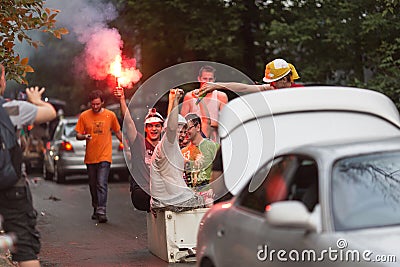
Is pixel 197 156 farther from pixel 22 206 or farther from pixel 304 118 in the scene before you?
pixel 22 206

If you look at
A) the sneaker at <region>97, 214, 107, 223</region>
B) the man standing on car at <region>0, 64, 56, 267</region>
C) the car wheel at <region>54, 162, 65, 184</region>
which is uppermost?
the man standing on car at <region>0, 64, 56, 267</region>

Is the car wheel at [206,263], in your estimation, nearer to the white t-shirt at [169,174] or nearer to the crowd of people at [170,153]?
the crowd of people at [170,153]

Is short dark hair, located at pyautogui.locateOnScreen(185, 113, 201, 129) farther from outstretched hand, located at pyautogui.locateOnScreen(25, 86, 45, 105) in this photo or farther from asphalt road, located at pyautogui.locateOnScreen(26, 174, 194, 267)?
outstretched hand, located at pyautogui.locateOnScreen(25, 86, 45, 105)

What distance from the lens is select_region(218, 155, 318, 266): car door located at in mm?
5762

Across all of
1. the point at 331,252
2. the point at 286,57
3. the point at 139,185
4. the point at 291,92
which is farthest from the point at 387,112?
the point at 286,57

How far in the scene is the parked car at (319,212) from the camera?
17.7 ft

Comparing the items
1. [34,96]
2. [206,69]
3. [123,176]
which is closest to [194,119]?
[206,69]

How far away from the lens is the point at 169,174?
32.4 ft

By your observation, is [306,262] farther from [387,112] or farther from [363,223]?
[387,112]

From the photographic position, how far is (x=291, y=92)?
7469mm

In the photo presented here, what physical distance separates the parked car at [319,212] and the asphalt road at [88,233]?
3.63 m

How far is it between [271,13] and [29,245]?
19.1 metres

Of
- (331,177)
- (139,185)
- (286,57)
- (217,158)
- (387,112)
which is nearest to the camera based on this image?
(331,177)

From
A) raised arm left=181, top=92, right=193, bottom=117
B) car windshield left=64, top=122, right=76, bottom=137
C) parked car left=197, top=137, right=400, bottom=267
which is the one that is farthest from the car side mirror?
car windshield left=64, top=122, right=76, bottom=137
